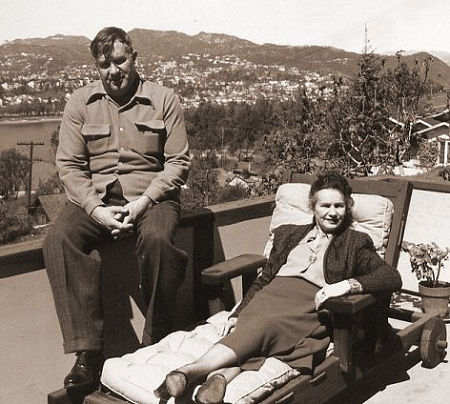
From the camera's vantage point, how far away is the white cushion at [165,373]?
2.42 metres

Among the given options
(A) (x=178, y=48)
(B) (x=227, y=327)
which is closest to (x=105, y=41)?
(B) (x=227, y=327)

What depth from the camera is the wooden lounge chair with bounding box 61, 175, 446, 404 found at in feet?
8.68

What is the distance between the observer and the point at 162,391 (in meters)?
2.34

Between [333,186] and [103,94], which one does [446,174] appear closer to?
[333,186]

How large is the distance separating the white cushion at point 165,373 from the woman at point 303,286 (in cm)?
6

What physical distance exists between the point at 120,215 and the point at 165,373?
71 centimetres

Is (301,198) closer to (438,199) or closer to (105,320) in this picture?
(105,320)

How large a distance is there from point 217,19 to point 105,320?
114 feet

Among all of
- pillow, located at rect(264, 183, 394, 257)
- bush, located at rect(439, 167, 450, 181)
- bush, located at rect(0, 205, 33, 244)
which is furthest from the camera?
bush, located at rect(0, 205, 33, 244)

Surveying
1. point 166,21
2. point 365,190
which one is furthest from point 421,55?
point 166,21

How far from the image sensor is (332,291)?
277cm

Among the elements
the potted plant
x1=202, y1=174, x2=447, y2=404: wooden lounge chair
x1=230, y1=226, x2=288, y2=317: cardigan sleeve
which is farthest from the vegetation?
x1=230, y1=226, x2=288, y2=317: cardigan sleeve

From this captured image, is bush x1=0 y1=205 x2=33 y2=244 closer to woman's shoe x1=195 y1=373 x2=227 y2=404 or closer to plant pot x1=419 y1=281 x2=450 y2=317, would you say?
plant pot x1=419 y1=281 x2=450 y2=317

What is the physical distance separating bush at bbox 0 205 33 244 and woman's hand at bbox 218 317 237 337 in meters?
17.4
